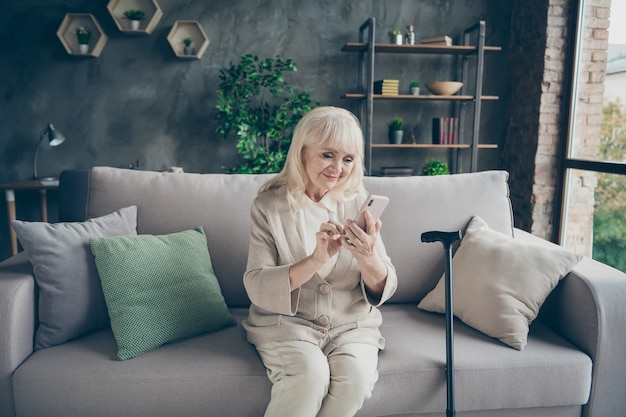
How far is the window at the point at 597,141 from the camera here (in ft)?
10.7

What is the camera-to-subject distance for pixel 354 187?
1670 millimetres

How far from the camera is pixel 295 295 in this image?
4.89 feet

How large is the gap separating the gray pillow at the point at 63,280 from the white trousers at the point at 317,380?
60 cm

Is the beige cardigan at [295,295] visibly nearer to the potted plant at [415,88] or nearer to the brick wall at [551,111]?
the brick wall at [551,111]

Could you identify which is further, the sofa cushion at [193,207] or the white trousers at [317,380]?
the sofa cushion at [193,207]

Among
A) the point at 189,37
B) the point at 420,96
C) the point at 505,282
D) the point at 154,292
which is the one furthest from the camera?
the point at 189,37

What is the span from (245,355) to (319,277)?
32 cm

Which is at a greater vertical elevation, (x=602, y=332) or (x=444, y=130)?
(x=444, y=130)

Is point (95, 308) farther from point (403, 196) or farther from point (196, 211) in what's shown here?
point (403, 196)

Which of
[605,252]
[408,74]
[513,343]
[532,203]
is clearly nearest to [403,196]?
[513,343]

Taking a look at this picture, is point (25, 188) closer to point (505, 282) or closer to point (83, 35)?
point (83, 35)

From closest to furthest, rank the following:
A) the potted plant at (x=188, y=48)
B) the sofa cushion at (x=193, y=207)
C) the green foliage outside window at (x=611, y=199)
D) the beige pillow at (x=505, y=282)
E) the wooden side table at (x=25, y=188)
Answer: the beige pillow at (x=505, y=282), the sofa cushion at (x=193, y=207), the green foliage outside window at (x=611, y=199), the wooden side table at (x=25, y=188), the potted plant at (x=188, y=48)

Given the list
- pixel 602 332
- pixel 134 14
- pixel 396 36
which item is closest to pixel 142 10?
pixel 134 14

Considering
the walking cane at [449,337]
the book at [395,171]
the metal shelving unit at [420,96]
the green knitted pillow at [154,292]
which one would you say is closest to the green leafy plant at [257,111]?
the metal shelving unit at [420,96]
